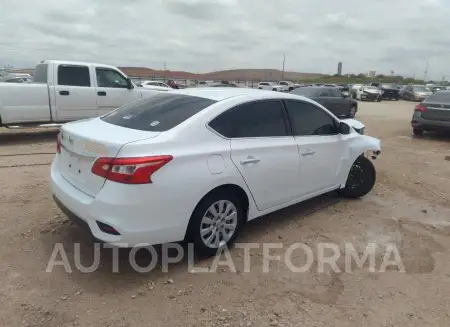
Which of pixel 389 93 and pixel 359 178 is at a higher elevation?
pixel 359 178

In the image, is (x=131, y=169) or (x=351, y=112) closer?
(x=131, y=169)

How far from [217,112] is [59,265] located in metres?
1.96

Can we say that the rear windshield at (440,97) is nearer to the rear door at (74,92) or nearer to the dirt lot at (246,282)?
the dirt lot at (246,282)

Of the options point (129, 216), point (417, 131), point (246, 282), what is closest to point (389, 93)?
point (417, 131)

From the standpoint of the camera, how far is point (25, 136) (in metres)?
9.77

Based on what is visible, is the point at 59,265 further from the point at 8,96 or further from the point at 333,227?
the point at 8,96

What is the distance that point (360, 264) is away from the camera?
3615 millimetres

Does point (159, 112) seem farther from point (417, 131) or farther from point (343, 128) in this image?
point (417, 131)

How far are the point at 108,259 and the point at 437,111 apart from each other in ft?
35.1

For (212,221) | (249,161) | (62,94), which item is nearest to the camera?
(212,221)

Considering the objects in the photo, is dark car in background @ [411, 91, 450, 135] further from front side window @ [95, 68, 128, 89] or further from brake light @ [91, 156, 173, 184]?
brake light @ [91, 156, 173, 184]

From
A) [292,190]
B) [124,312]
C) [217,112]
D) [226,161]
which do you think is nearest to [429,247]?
[292,190]

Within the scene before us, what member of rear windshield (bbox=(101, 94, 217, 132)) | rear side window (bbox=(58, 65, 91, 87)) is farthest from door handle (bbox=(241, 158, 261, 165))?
rear side window (bbox=(58, 65, 91, 87))

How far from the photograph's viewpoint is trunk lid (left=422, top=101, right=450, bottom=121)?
35.4 ft
